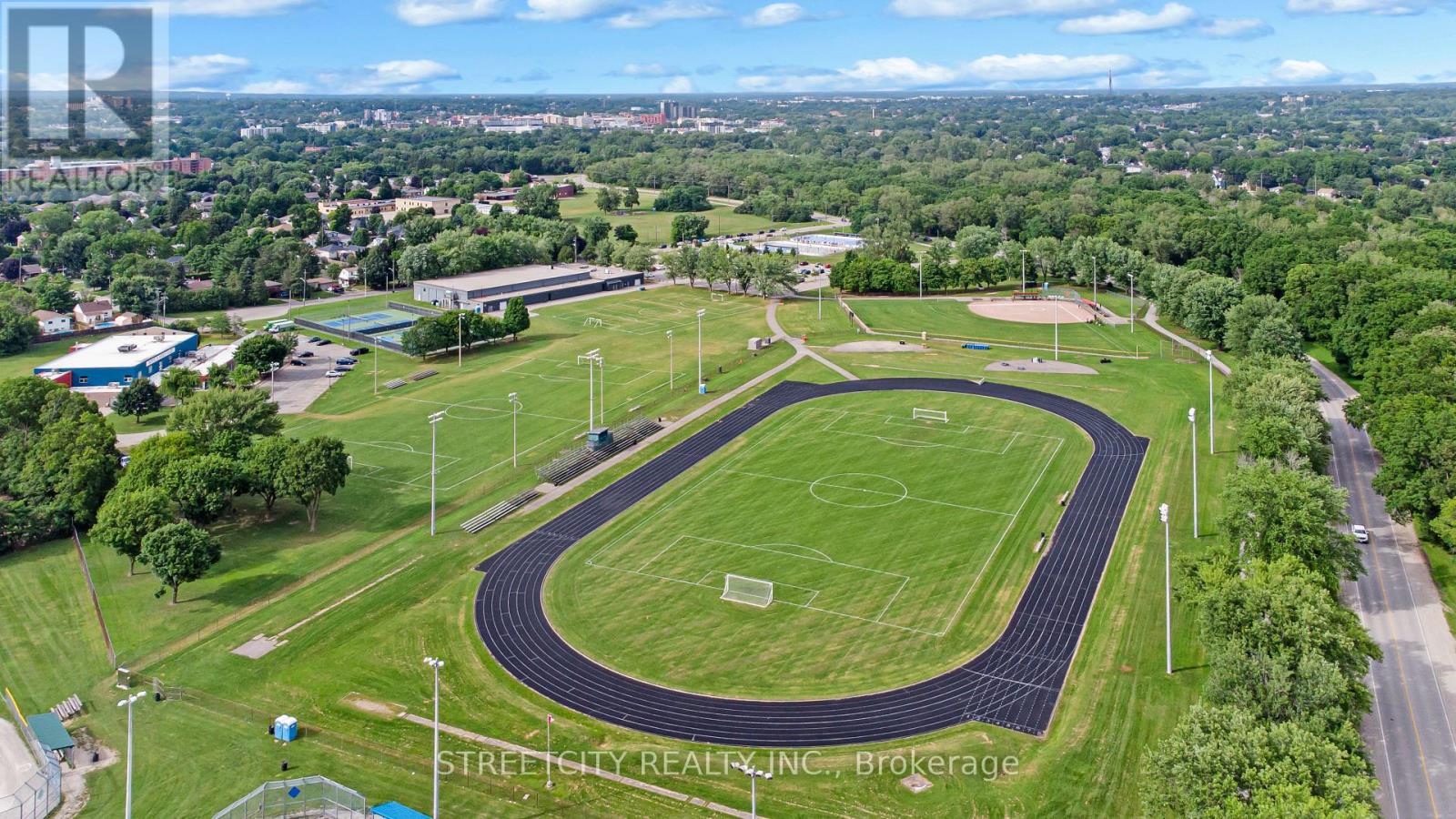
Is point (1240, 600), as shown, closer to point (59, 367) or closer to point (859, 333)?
point (859, 333)

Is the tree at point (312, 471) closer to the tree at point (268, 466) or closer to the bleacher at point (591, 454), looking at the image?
the tree at point (268, 466)

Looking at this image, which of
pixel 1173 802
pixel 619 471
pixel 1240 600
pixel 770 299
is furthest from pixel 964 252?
pixel 1173 802

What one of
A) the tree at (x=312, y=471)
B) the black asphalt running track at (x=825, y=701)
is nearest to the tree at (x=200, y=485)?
the tree at (x=312, y=471)

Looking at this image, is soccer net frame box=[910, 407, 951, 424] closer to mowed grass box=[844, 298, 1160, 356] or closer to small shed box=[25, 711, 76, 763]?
mowed grass box=[844, 298, 1160, 356]

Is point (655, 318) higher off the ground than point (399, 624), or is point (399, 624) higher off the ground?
point (655, 318)

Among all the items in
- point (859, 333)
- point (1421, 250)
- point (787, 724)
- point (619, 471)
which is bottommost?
point (787, 724)

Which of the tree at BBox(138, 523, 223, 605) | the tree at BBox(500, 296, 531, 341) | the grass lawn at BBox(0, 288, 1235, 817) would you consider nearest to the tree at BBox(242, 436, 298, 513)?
the grass lawn at BBox(0, 288, 1235, 817)
